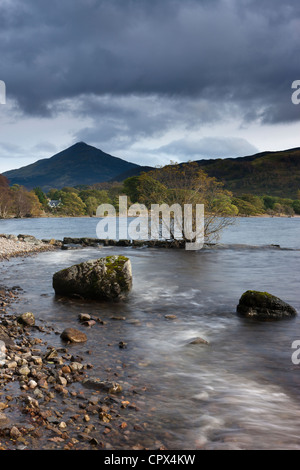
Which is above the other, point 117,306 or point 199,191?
point 199,191

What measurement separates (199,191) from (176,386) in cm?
2770

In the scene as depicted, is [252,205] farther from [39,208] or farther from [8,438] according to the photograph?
[8,438]

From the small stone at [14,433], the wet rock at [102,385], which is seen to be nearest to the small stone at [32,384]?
the wet rock at [102,385]

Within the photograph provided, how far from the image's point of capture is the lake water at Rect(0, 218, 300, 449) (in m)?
5.54

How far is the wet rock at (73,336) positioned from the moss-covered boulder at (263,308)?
19.3 feet

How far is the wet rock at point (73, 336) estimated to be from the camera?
9155 mm

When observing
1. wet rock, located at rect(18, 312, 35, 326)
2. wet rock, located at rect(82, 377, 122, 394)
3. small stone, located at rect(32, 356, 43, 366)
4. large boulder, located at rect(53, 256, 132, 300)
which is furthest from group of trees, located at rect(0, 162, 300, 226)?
wet rock, located at rect(82, 377, 122, 394)

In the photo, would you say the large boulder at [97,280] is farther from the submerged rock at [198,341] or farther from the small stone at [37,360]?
the small stone at [37,360]

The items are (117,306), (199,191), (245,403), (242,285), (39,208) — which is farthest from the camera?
(39,208)

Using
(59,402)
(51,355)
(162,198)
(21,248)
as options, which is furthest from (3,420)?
(162,198)

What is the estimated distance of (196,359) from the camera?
27.7 ft

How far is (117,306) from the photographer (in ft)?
44.2

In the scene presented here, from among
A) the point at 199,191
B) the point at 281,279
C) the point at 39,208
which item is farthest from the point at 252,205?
the point at 281,279
